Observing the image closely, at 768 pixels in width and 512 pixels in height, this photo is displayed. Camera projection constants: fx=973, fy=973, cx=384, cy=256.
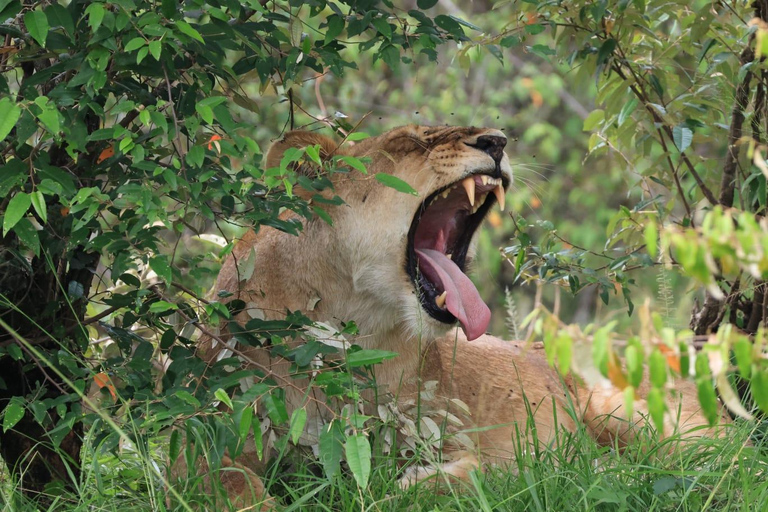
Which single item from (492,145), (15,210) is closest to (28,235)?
(15,210)

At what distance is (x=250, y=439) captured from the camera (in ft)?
8.71

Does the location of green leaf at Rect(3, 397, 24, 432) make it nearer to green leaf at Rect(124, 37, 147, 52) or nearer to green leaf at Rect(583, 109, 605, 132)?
green leaf at Rect(124, 37, 147, 52)

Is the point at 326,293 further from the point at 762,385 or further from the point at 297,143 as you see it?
the point at 762,385

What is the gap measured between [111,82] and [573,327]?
1490 mm

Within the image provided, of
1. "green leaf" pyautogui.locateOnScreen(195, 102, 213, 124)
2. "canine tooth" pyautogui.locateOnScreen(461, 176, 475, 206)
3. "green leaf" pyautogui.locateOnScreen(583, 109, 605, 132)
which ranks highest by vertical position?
"green leaf" pyautogui.locateOnScreen(195, 102, 213, 124)

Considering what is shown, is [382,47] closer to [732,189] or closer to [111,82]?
[111,82]

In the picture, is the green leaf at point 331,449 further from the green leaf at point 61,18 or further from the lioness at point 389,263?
the green leaf at point 61,18

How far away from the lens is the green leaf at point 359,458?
6.06ft

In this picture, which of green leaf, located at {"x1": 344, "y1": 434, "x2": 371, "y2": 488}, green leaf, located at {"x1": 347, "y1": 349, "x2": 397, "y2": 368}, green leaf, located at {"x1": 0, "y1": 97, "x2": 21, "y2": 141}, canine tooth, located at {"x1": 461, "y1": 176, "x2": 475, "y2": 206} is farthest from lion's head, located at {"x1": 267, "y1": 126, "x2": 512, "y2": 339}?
green leaf, located at {"x1": 0, "y1": 97, "x2": 21, "y2": 141}

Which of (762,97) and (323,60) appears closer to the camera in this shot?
(323,60)

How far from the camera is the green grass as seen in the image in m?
2.27

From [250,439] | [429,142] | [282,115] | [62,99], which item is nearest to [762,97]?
[429,142]

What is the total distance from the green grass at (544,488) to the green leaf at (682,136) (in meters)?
0.86

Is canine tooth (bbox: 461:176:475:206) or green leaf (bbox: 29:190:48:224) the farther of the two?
canine tooth (bbox: 461:176:475:206)
